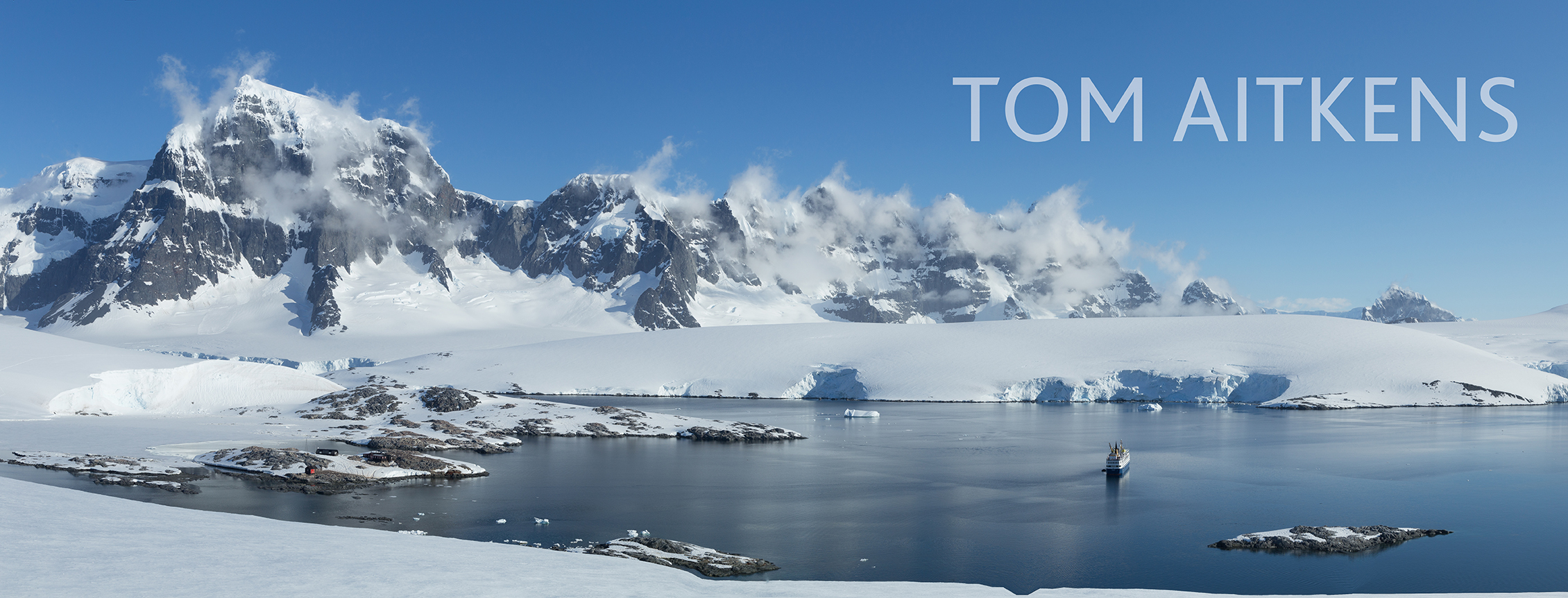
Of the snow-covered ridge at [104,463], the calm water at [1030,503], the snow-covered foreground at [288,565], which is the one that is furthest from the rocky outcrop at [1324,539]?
the snow-covered ridge at [104,463]

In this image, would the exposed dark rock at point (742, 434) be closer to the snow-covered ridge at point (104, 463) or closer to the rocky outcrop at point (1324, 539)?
the snow-covered ridge at point (104, 463)

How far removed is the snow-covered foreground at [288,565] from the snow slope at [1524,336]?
131829 mm

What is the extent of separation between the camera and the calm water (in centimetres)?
2617

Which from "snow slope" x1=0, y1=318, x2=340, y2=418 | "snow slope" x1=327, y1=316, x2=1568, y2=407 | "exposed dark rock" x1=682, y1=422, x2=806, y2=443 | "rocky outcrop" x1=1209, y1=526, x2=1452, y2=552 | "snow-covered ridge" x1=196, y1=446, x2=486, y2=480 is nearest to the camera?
"rocky outcrop" x1=1209, y1=526, x2=1452, y2=552

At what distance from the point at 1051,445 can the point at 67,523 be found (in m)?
52.1

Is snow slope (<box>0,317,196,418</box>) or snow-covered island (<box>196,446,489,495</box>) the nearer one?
snow-covered island (<box>196,446,489,495</box>)

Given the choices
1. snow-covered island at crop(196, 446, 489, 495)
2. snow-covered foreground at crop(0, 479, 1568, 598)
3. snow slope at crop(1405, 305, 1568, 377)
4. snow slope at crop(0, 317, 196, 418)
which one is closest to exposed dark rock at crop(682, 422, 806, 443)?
snow-covered island at crop(196, 446, 489, 495)

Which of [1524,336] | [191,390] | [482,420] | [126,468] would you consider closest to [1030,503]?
[126,468]

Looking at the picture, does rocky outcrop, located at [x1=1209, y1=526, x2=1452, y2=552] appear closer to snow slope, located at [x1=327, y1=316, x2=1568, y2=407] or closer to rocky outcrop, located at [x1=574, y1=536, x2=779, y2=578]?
rocky outcrop, located at [x1=574, y1=536, x2=779, y2=578]

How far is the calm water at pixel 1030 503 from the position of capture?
26172 mm

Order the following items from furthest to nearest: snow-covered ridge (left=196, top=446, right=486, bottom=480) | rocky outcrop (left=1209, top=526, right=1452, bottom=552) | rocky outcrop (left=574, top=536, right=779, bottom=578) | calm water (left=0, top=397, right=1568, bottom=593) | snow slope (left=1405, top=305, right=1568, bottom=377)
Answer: snow slope (left=1405, top=305, right=1568, bottom=377) < snow-covered ridge (left=196, top=446, right=486, bottom=480) < rocky outcrop (left=1209, top=526, right=1452, bottom=552) < calm water (left=0, top=397, right=1568, bottom=593) < rocky outcrop (left=574, top=536, right=779, bottom=578)

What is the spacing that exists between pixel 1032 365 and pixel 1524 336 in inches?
3352

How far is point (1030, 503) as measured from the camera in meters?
37.2

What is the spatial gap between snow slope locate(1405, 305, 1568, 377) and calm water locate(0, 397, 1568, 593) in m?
72.4
